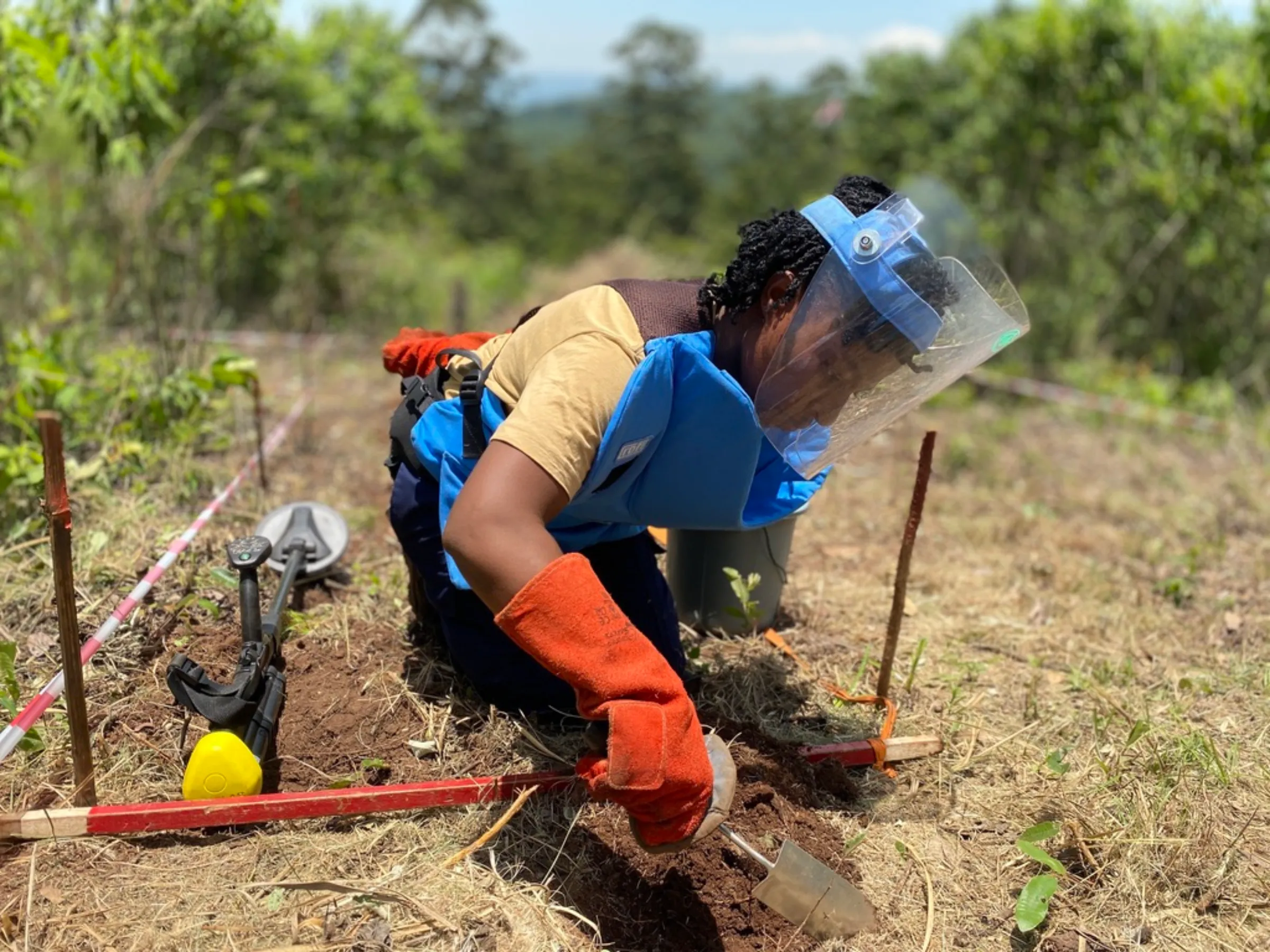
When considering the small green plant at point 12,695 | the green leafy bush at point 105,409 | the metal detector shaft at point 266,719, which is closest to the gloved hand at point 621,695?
the metal detector shaft at point 266,719

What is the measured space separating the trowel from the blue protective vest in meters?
0.67

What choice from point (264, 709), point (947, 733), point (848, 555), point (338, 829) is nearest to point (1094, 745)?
point (947, 733)

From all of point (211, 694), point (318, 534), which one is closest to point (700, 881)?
point (211, 694)

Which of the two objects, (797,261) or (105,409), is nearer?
(797,261)

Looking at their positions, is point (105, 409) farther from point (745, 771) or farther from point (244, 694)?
point (745, 771)

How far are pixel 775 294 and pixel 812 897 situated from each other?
3.76 ft

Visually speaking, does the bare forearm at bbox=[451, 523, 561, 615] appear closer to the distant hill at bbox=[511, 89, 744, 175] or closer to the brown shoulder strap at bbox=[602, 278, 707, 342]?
the brown shoulder strap at bbox=[602, 278, 707, 342]

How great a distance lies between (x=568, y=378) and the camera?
5.86ft

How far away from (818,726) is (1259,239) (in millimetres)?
5751

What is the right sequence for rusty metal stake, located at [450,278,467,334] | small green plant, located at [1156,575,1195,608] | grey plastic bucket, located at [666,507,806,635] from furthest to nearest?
rusty metal stake, located at [450,278,467,334] < small green plant, located at [1156,575,1195,608] < grey plastic bucket, located at [666,507,806,635]

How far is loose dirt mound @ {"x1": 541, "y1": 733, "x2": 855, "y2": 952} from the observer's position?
1955 mm

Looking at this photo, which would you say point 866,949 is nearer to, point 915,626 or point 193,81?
point 915,626

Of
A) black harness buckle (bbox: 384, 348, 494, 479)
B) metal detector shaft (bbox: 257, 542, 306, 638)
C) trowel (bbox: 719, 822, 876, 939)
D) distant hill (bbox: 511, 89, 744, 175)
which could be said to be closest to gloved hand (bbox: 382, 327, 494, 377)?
black harness buckle (bbox: 384, 348, 494, 479)

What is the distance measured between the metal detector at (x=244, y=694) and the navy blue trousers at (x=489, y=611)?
0.37 meters
